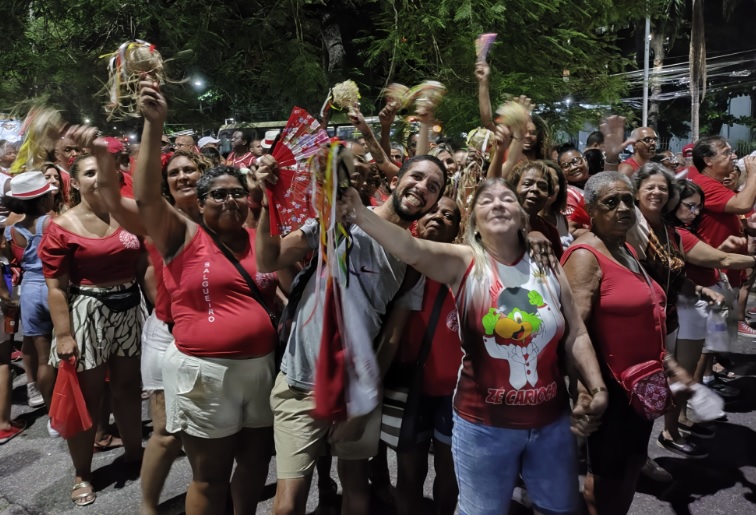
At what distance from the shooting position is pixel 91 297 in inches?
146

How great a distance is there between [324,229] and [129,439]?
282 centimetres

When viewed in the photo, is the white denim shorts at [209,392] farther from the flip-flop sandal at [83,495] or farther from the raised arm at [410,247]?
the flip-flop sandal at [83,495]

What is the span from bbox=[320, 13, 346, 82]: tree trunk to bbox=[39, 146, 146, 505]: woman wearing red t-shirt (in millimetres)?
5768

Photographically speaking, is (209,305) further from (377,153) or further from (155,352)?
(377,153)

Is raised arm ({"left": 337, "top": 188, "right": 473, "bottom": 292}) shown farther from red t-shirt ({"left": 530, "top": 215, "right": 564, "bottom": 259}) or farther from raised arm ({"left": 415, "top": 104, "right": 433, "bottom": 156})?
raised arm ({"left": 415, "top": 104, "right": 433, "bottom": 156})

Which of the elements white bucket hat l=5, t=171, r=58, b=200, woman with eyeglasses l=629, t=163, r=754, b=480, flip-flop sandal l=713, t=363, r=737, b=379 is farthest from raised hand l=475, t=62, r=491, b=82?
flip-flop sandal l=713, t=363, r=737, b=379

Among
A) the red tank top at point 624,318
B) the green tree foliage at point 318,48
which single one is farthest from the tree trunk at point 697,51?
the red tank top at point 624,318

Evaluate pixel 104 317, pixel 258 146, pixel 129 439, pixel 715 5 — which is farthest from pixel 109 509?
pixel 715 5

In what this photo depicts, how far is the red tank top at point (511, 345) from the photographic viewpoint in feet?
7.47

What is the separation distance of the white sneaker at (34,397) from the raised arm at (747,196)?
240 inches

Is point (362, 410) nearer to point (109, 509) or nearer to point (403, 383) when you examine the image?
point (403, 383)

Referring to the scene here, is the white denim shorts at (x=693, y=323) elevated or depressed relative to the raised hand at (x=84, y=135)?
depressed

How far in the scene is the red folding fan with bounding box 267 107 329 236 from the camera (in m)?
2.46

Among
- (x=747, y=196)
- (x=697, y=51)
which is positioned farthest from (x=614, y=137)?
(x=697, y=51)
